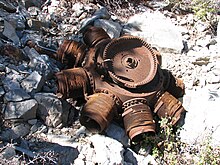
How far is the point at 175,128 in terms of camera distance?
10.5ft

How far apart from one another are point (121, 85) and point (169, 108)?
421 millimetres

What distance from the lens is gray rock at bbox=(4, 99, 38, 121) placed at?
2.87 m

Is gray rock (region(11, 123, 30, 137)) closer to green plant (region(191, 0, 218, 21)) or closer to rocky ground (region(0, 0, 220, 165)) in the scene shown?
rocky ground (region(0, 0, 220, 165))

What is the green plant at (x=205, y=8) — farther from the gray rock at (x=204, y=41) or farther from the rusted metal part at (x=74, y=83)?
the rusted metal part at (x=74, y=83)

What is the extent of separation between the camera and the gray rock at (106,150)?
280 cm

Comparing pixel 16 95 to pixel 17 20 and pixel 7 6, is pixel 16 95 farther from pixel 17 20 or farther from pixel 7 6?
pixel 7 6

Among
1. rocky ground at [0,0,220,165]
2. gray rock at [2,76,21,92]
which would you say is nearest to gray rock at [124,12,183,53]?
rocky ground at [0,0,220,165]

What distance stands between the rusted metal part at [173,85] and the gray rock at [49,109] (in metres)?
0.94

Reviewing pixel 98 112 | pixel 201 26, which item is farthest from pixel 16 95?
pixel 201 26

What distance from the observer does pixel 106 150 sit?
2.85 metres

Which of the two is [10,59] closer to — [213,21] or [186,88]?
[186,88]

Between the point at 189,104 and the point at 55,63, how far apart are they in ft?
3.96

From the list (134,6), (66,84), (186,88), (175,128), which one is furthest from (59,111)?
(134,6)

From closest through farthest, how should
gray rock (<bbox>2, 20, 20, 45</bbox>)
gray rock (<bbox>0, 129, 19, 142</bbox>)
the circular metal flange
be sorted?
gray rock (<bbox>0, 129, 19, 142</bbox>)
the circular metal flange
gray rock (<bbox>2, 20, 20, 45</bbox>)
